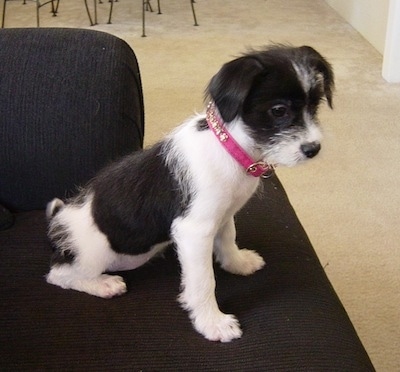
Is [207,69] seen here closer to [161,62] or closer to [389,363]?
[161,62]

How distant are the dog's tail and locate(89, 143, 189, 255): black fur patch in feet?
0.47

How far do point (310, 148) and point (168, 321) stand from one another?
423mm

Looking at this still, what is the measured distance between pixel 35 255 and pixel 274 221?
0.56m

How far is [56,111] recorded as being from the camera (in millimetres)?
1396

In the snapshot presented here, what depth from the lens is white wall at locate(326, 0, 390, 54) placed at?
351 centimetres

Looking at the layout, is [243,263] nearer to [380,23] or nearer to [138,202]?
[138,202]

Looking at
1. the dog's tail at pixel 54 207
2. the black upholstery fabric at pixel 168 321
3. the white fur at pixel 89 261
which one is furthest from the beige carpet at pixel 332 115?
the dog's tail at pixel 54 207

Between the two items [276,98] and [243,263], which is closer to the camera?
[276,98]

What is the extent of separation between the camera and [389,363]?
5.01ft

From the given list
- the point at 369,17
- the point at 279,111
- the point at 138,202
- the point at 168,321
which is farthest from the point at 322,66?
the point at 369,17

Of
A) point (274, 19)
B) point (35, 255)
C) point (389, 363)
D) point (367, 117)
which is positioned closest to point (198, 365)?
point (35, 255)

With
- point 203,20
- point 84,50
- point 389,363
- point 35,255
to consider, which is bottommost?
point 203,20

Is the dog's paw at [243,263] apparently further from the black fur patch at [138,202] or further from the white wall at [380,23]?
the white wall at [380,23]

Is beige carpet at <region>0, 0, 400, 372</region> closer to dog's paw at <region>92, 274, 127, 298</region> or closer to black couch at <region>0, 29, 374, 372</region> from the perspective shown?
black couch at <region>0, 29, 374, 372</region>
